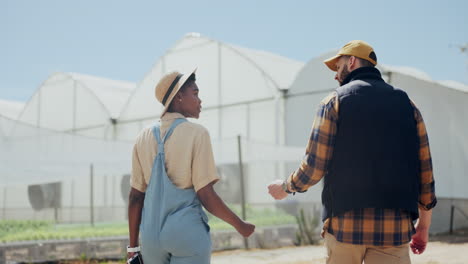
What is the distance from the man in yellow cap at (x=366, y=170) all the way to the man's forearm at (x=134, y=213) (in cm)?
63

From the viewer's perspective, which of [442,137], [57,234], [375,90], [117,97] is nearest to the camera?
[375,90]

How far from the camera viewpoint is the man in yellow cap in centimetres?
199

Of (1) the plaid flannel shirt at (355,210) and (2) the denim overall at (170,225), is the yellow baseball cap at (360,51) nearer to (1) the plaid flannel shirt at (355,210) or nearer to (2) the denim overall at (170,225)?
(1) the plaid flannel shirt at (355,210)

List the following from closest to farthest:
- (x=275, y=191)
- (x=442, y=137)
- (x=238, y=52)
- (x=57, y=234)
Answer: (x=275, y=191) → (x=57, y=234) → (x=442, y=137) → (x=238, y=52)

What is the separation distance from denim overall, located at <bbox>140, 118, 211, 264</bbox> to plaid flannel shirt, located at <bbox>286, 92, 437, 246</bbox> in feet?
1.46

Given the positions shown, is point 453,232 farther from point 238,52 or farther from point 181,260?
point 181,260

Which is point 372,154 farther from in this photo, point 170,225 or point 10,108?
point 10,108

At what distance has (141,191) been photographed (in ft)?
7.27

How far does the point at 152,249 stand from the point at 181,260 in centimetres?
12

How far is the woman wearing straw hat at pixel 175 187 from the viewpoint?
1.95 meters

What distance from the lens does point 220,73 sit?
13.5m

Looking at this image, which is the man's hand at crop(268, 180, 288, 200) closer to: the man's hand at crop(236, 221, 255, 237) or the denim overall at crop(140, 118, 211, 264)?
the man's hand at crop(236, 221, 255, 237)

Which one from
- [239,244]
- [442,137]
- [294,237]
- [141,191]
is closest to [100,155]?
[239,244]

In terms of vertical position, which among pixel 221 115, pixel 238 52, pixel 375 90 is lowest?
pixel 375 90
